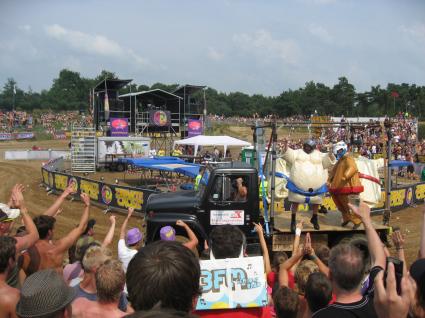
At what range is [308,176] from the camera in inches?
338

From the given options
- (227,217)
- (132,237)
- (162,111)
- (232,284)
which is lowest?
(227,217)

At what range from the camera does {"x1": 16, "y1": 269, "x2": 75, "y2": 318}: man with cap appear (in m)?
2.45

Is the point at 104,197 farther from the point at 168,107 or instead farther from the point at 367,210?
the point at 168,107

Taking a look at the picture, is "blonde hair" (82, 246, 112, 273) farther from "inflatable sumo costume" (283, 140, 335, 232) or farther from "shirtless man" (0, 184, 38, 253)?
"inflatable sumo costume" (283, 140, 335, 232)

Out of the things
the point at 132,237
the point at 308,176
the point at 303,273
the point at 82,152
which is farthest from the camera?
the point at 82,152

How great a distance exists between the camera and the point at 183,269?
85.1 inches

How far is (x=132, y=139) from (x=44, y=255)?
88.7 feet

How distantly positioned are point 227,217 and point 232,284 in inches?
179

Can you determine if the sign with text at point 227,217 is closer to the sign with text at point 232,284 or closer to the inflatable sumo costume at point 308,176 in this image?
the inflatable sumo costume at point 308,176

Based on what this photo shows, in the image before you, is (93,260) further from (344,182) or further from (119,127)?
(119,127)

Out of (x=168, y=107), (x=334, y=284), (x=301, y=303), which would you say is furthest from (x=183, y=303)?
(x=168, y=107)

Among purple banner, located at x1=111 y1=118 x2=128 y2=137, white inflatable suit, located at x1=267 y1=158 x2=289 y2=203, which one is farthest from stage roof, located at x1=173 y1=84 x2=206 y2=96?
white inflatable suit, located at x1=267 y1=158 x2=289 y2=203

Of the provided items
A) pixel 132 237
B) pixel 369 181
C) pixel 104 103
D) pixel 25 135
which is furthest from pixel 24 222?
pixel 25 135

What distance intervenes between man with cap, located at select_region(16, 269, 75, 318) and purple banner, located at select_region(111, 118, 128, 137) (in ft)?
112
